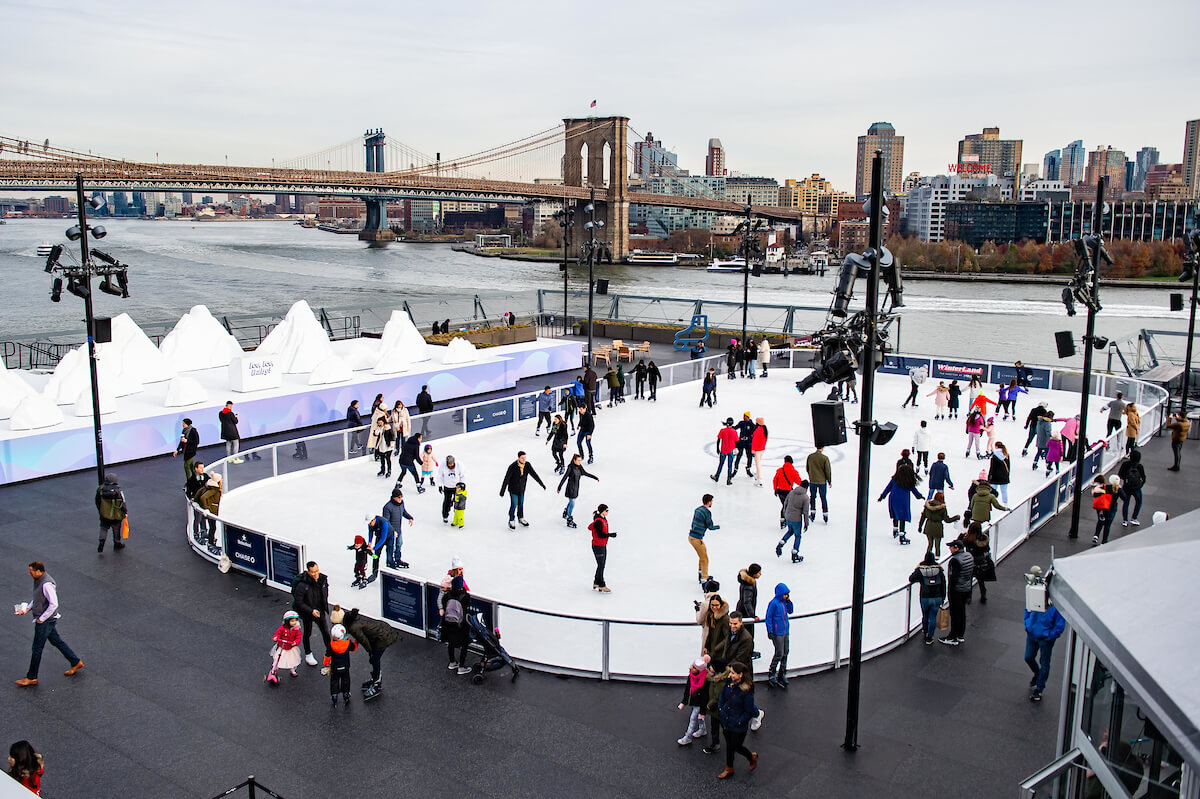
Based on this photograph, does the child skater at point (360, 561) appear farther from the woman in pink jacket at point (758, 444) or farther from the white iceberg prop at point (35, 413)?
the white iceberg prop at point (35, 413)

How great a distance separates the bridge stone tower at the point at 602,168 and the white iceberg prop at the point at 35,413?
240 feet

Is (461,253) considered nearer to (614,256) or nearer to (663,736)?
(614,256)

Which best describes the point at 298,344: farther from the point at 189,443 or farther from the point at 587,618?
the point at 587,618

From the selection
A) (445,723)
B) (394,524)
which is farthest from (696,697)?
(394,524)

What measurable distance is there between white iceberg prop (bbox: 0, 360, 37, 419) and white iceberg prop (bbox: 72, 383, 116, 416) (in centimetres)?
A: 83

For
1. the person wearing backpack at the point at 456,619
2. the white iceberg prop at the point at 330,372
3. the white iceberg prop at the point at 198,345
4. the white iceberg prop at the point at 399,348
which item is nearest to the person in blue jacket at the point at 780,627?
the person wearing backpack at the point at 456,619

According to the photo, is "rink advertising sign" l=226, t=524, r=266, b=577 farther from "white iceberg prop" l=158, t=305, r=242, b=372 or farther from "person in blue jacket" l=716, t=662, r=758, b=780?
"white iceberg prop" l=158, t=305, r=242, b=372

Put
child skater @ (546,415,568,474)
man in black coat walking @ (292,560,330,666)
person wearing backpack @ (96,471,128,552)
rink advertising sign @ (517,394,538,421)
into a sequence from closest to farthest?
man in black coat walking @ (292,560,330,666) → person wearing backpack @ (96,471,128,552) → child skater @ (546,415,568,474) → rink advertising sign @ (517,394,538,421)

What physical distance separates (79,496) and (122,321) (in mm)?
7669

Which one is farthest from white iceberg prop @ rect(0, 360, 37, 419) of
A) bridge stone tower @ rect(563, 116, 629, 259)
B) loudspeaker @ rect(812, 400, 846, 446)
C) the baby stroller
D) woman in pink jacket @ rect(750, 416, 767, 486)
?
bridge stone tower @ rect(563, 116, 629, 259)

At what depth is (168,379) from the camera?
24047mm

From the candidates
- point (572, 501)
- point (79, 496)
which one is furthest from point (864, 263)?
point (79, 496)

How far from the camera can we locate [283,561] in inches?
493

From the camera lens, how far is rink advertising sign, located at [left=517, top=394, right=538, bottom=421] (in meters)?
23.0
